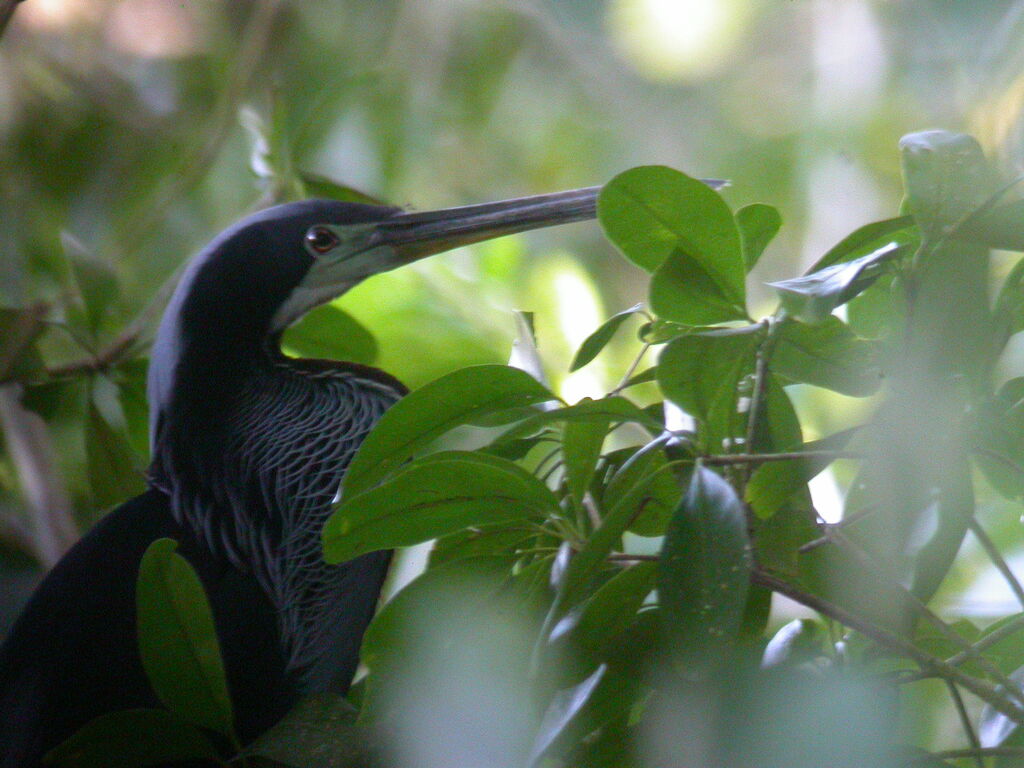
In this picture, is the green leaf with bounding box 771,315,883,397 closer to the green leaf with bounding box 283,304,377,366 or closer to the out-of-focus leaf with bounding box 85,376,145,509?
the green leaf with bounding box 283,304,377,366

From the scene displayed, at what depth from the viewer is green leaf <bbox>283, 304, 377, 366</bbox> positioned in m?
0.85

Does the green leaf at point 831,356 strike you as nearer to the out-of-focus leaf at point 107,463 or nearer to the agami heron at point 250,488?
the agami heron at point 250,488

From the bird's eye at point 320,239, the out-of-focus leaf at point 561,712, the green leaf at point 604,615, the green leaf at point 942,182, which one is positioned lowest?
the out-of-focus leaf at point 561,712

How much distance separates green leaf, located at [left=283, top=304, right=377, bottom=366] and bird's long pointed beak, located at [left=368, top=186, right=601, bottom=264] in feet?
0.30

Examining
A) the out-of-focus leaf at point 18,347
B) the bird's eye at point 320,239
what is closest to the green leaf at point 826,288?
the bird's eye at point 320,239

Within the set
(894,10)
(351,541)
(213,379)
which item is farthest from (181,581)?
(894,10)

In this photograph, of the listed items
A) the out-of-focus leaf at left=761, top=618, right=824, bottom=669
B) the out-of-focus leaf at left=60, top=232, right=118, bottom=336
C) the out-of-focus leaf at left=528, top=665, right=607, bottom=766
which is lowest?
the out-of-focus leaf at left=528, top=665, right=607, bottom=766

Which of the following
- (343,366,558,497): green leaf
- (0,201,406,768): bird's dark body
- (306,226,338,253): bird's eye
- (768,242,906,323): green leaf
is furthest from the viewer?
(306,226,338,253): bird's eye

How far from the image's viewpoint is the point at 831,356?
44cm

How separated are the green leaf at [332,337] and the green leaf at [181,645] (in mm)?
356

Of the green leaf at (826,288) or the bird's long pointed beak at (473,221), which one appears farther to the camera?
the bird's long pointed beak at (473,221)

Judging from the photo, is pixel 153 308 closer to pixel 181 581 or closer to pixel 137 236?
pixel 137 236

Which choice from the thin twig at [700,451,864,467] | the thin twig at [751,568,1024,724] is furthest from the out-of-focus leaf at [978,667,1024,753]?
the thin twig at [700,451,864,467]

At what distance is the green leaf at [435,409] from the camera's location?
0.45 m
